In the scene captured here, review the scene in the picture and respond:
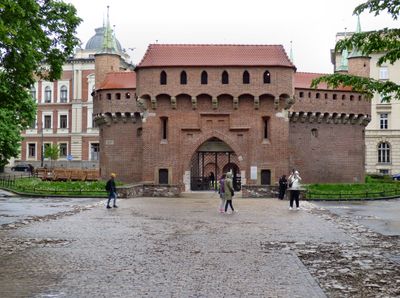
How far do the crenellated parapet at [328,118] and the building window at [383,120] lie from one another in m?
24.1

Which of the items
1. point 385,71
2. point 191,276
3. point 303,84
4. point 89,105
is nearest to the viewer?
point 191,276

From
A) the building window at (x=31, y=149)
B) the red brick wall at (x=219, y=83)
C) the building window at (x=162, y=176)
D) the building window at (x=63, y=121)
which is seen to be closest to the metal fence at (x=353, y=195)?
the red brick wall at (x=219, y=83)

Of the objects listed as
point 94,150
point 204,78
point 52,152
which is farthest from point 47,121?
point 204,78

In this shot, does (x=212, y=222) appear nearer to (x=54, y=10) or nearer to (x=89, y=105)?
(x=54, y=10)

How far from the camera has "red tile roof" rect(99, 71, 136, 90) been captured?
145 feet

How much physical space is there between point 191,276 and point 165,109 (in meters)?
30.1

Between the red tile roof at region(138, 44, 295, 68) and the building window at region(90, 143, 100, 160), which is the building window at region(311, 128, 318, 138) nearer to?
the red tile roof at region(138, 44, 295, 68)

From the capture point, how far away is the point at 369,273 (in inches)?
423

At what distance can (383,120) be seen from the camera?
6900cm

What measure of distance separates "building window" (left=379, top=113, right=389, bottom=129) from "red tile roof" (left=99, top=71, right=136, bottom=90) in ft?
117

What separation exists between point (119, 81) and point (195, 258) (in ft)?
113

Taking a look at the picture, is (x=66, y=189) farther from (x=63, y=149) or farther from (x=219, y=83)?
(x=63, y=149)

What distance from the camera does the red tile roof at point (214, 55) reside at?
130ft

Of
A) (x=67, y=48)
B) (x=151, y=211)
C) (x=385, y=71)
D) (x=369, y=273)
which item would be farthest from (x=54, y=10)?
(x=385, y=71)
